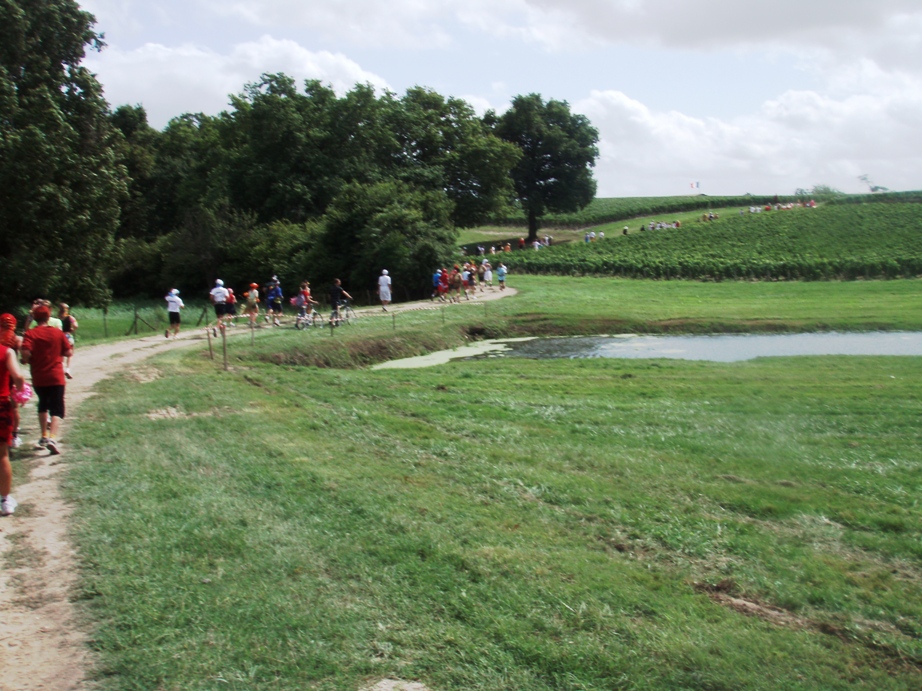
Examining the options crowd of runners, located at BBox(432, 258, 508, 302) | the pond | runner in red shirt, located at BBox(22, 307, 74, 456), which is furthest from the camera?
crowd of runners, located at BBox(432, 258, 508, 302)

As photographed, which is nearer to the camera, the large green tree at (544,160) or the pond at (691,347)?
the pond at (691,347)

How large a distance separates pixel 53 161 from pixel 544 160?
59.3 metres

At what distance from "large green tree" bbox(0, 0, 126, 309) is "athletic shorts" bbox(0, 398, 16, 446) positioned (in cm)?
2513

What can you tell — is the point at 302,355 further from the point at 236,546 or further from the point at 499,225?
the point at 499,225

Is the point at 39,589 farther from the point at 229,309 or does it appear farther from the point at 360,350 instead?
the point at 229,309

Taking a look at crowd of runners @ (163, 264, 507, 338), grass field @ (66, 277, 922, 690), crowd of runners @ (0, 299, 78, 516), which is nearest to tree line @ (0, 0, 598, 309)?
crowd of runners @ (163, 264, 507, 338)

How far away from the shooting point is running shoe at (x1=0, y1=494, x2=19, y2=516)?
879 centimetres

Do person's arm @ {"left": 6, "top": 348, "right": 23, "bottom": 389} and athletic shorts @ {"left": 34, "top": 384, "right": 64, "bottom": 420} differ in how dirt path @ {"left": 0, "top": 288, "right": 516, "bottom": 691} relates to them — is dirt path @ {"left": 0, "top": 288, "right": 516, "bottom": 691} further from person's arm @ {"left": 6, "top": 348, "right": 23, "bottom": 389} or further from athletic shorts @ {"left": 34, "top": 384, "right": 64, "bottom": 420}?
person's arm @ {"left": 6, "top": 348, "right": 23, "bottom": 389}

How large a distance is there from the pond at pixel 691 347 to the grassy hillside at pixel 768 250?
91.6 feet

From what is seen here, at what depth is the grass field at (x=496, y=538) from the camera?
5934 mm

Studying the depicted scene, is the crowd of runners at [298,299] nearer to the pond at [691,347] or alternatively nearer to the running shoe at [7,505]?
the pond at [691,347]

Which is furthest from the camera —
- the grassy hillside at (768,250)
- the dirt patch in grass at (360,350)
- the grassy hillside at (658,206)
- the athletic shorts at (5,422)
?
the grassy hillside at (658,206)

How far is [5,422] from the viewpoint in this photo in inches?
348

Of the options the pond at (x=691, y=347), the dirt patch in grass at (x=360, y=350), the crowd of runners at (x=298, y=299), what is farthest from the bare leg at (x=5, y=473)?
the pond at (x=691, y=347)
